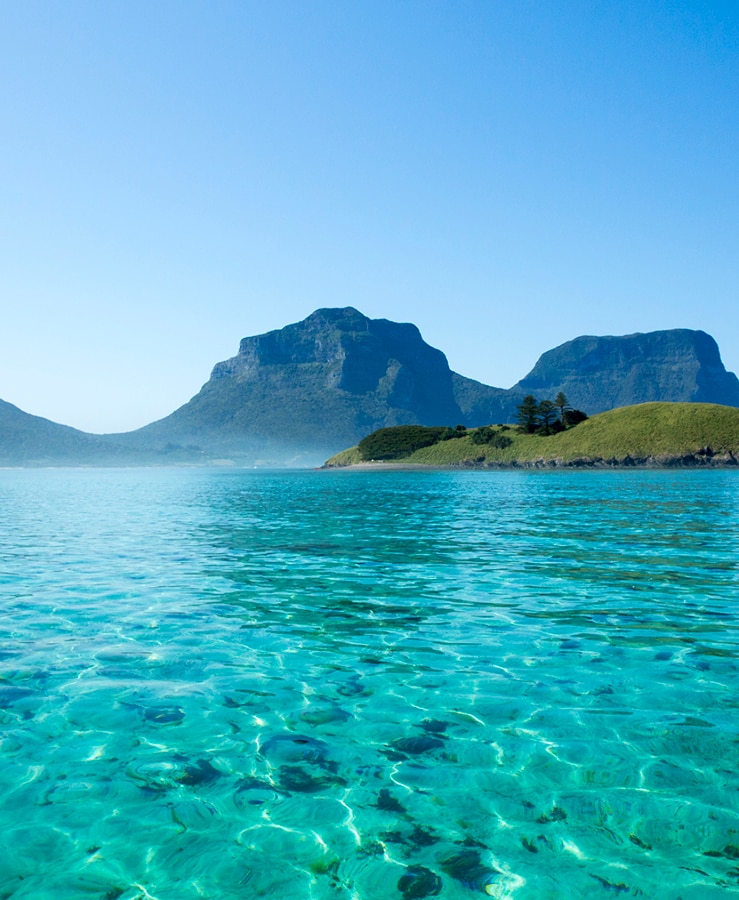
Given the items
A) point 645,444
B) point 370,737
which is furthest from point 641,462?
point 370,737

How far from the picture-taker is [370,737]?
848cm

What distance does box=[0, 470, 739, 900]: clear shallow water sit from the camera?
19.1 feet

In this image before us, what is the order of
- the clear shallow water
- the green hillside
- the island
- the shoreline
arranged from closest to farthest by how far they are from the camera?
the clear shallow water
the shoreline
the island
the green hillside

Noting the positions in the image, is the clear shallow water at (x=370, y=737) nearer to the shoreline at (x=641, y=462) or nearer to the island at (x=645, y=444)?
the shoreline at (x=641, y=462)

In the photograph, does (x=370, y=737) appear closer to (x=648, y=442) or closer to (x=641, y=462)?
(x=641, y=462)

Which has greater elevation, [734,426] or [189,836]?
[734,426]

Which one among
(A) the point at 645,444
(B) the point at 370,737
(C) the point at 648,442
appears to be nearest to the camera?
(B) the point at 370,737

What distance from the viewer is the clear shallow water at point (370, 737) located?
5.83 meters

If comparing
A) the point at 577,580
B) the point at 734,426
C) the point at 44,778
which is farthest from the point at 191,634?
the point at 734,426

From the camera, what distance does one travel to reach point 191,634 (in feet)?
44.5

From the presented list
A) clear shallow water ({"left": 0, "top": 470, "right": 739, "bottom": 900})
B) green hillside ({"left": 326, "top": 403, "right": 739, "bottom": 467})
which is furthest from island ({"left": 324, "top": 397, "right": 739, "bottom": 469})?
clear shallow water ({"left": 0, "top": 470, "right": 739, "bottom": 900})

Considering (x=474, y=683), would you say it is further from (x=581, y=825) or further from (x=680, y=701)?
(x=581, y=825)

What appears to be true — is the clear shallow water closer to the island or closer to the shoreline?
the shoreline

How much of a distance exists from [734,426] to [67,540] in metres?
188
